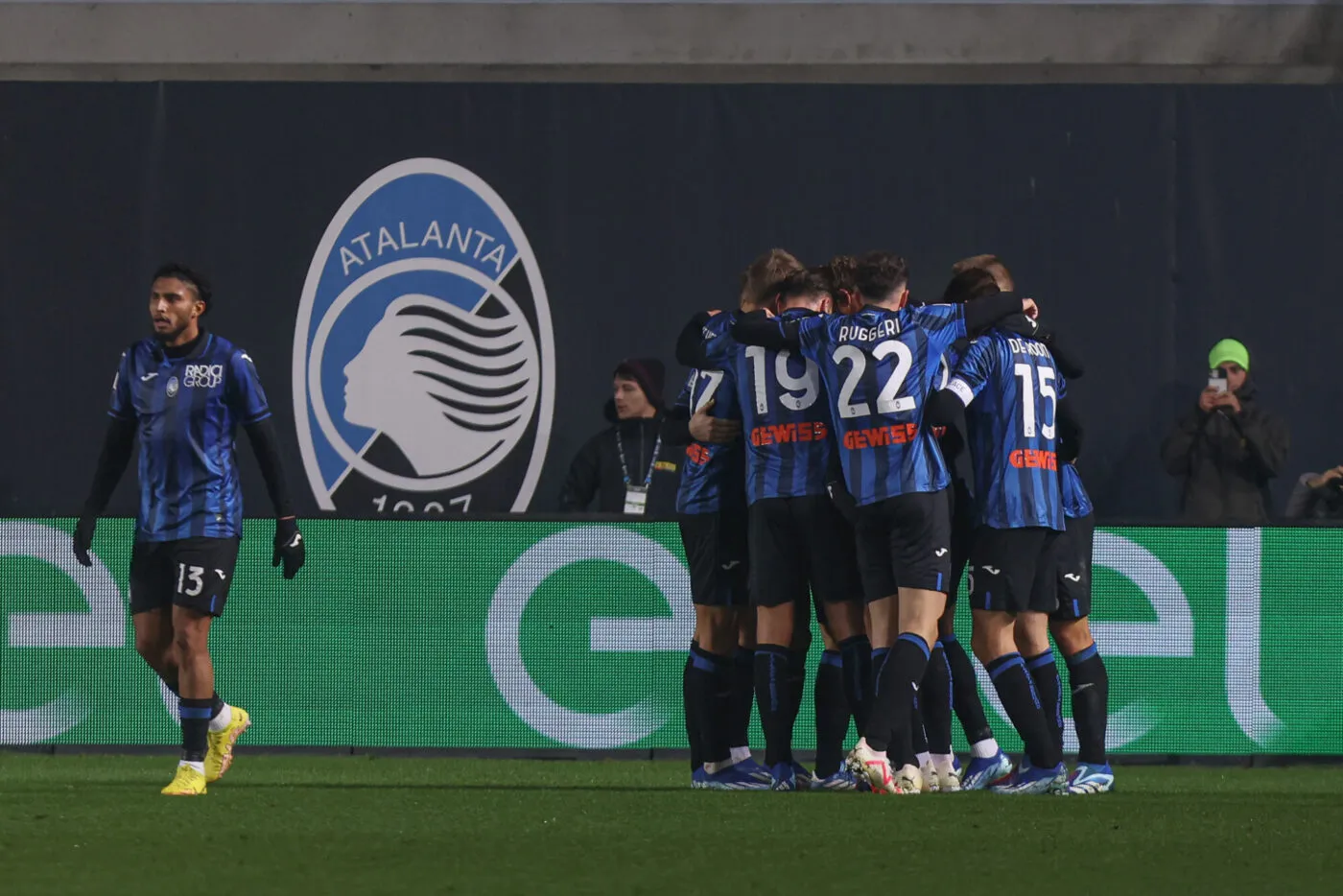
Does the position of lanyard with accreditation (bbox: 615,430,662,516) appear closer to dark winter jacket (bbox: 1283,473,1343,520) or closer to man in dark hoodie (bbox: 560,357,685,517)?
man in dark hoodie (bbox: 560,357,685,517)

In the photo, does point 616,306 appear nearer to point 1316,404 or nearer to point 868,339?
point 1316,404

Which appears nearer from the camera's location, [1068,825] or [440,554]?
[1068,825]

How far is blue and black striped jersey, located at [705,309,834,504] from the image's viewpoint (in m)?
7.61

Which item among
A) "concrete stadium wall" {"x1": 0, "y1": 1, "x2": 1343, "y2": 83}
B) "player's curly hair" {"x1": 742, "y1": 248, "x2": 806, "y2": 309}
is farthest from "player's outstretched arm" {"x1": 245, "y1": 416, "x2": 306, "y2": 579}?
"concrete stadium wall" {"x1": 0, "y1": 1, "x2": 1343, "y2": 83}

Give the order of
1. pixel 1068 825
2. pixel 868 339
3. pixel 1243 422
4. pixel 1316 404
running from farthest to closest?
pixel 1316 404, pixel 1243 422, pixel 868 339, pixel 1068 825

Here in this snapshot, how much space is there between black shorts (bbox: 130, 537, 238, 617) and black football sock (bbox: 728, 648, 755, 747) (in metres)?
1.93

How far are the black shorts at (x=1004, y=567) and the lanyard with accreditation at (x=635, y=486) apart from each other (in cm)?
336

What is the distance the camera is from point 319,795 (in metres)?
7.66

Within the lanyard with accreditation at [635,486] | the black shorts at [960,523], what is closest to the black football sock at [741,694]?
the black shorts at [960,523]

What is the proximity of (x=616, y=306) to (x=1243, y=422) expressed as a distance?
152 inches

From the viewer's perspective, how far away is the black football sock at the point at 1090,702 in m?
7.92

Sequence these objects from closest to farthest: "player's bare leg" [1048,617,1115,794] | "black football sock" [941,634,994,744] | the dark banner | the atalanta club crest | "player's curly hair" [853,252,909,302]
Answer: "player's curly hair" [853,252,909,302] → "player's bare leg" [1048,617,1115,794] → "black football sock" [941,634,994,744] → the dark banner → the atalanta club crest

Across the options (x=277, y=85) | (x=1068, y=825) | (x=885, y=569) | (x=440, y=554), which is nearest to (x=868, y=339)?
(x=885, y=569)

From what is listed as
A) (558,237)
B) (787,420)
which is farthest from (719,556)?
(558,237)
